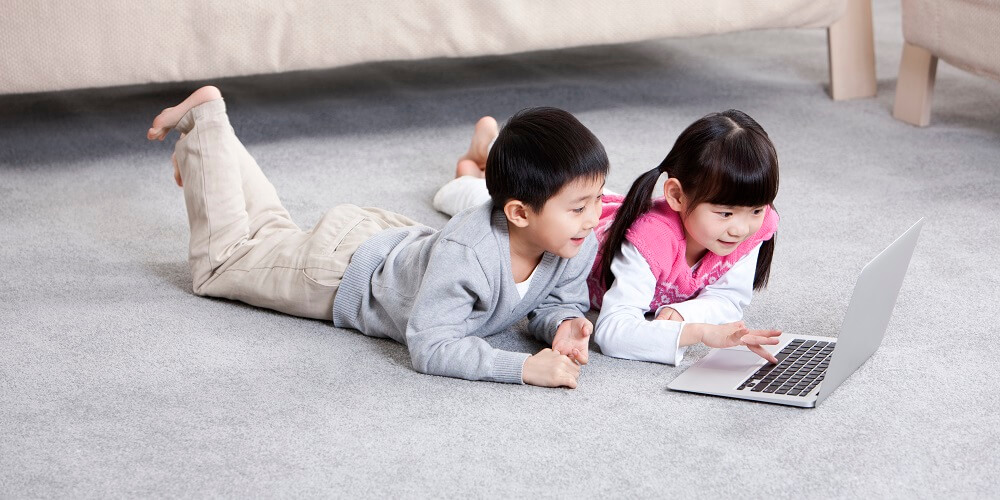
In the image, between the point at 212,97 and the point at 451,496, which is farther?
the point at 212,97

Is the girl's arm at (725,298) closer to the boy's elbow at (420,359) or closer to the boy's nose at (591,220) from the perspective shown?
the boy's nose at (591,220)

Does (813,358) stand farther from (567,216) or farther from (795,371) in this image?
(567,216)

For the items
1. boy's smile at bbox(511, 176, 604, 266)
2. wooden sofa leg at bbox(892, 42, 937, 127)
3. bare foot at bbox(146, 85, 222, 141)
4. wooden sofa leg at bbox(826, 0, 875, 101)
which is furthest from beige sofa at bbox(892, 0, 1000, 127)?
bare foot at bbox(146, 85, 222, 141)

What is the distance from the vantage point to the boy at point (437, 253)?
3.61 ft

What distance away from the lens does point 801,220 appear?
62.7 inches

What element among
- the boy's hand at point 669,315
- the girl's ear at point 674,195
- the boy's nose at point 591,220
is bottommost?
the boy's hand at point 669,315

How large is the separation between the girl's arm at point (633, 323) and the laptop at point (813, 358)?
4 cm

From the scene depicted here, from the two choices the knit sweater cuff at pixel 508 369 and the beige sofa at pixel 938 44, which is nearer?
the knit sweater cuff at pixel 508 369

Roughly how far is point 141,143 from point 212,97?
2.02 feet

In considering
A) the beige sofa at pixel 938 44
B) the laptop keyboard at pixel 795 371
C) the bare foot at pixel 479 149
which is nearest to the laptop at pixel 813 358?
the laptop keyboard at pixel 795 371

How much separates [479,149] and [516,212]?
0.59 metres

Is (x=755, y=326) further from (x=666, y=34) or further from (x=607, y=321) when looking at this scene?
(x=666, y=34)

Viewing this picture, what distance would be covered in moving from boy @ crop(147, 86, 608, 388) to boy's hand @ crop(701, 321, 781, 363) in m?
0.13

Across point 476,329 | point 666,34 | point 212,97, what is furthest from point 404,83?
point 476,329
